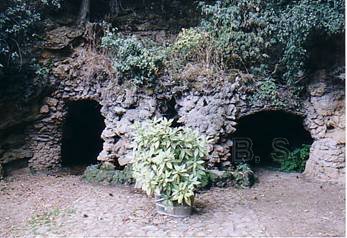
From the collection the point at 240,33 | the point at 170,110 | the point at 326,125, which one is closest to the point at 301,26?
the point at 240,33

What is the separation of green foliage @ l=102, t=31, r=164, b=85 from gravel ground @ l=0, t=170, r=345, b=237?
2402 millimetres

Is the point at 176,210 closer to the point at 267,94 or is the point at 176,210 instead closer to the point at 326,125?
the point at 267,94

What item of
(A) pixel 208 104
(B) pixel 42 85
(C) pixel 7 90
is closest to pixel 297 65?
(A) pixel 208 104

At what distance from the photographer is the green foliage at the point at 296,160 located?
29.6 feet

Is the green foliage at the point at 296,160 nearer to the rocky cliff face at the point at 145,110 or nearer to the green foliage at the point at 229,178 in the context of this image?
the rocky cliff face at the point at 145,110

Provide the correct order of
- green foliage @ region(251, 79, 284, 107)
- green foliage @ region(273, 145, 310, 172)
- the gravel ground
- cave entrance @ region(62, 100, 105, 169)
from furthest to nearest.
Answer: cave entrance @ region(62, 100, 105, 169) → green foliage @ region(273, 145, 310, 172) → green foliage @ region(251, 79, 284, 107) → the gravel ground

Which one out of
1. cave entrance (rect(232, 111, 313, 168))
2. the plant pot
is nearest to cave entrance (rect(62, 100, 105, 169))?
cave entrance (rect(232, 111, 313, 168))

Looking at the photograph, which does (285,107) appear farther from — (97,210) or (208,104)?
(97,210)

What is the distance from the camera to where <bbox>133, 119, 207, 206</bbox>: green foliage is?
553cm

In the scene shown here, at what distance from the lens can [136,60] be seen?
25.9 feet

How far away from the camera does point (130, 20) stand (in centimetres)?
1000

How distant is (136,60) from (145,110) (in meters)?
1.06

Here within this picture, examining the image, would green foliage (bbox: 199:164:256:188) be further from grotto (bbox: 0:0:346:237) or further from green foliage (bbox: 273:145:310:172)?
green foliage (bbox: 273:145:310:172)

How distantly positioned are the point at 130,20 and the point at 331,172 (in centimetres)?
615
